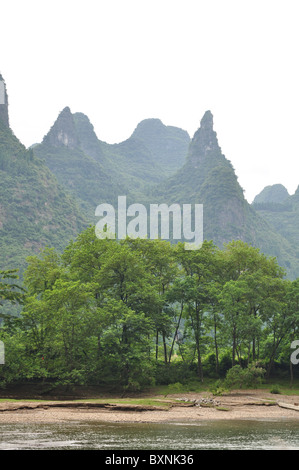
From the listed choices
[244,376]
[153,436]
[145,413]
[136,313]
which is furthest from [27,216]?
[153,436]

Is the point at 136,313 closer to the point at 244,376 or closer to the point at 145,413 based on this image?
the point at 244,376

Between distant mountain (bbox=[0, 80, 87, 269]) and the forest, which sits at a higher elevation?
distant mountain (bbox=[0, 80, 87, 269])

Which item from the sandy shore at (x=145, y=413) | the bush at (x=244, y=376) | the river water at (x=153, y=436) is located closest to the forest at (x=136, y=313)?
the bush at (x=244, y=376)

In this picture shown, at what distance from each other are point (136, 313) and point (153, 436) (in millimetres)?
23283

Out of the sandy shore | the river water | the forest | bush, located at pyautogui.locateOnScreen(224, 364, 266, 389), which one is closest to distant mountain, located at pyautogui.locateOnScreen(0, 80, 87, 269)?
the forest

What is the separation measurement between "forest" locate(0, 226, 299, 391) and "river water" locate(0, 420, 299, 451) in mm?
15001

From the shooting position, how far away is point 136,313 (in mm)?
43938

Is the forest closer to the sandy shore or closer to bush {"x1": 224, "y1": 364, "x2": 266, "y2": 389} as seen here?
bush {"x1": 224, "y1": 364, "x2": 266, "y2": 389}

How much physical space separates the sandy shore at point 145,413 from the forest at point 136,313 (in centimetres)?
736

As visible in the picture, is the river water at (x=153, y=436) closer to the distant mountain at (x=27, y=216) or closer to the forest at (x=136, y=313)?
the forest at (x=136, y=313)

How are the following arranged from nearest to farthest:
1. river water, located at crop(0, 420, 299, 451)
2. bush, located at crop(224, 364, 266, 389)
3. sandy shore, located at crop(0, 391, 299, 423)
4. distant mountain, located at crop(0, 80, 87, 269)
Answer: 1. river water, located at crop(0, 420, 299, 451)
2. sandy shore, located at crop(0, 391, 299, 423)
3. bush, located at crop(224, 364, 266, 389)
4. distant mountain, located at crop(0, 80, 87, 269)

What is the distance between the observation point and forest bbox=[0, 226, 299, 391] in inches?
1556

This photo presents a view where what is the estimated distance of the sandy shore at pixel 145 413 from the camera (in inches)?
1048
